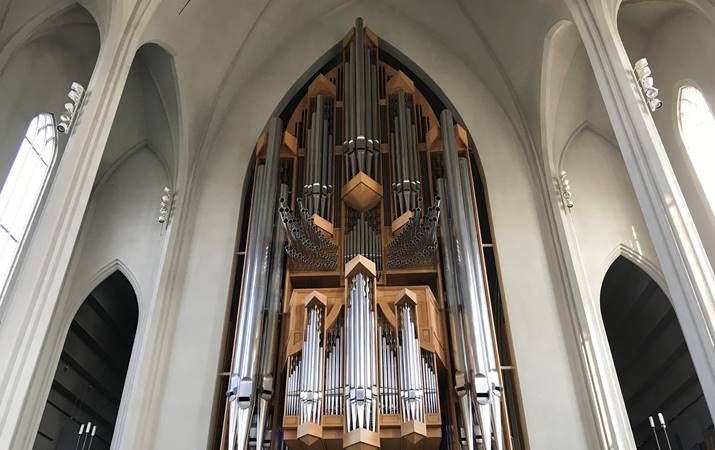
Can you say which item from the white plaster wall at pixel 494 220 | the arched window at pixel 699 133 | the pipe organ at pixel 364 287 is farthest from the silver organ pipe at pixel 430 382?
the arched window at pixel 699 133

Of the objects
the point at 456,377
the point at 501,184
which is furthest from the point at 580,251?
the point at 456,377

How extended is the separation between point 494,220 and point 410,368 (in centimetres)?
336

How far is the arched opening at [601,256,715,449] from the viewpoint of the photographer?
12523mm

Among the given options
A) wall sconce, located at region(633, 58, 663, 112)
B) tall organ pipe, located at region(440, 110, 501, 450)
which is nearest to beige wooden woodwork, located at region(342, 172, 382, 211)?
tall organ pipe, located at region(440, 110, 501, 450)

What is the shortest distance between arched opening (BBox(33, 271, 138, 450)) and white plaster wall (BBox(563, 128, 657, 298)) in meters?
8.36

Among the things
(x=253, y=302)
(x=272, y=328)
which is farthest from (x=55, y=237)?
(x=272, y=328)

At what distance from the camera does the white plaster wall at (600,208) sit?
10.1 meters

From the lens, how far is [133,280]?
10719 millimetres

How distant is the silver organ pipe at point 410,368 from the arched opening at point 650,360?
241 inches

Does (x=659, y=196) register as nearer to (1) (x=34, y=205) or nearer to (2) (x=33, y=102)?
(1) (x=34, y=205)

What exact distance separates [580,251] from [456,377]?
316 centimetres

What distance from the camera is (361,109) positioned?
11.0 m

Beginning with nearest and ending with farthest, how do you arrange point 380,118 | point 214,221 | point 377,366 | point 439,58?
1. point 377,366
2. point 214,221
3. point 380,118
4. point 439,58

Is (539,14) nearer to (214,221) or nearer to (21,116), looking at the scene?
(214,221)
